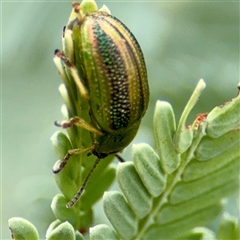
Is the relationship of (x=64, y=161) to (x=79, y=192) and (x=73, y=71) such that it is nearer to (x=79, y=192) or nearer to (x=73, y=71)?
(x=79, y=192)

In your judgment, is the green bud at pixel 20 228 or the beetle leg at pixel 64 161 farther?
the beetle leg at pixel 64 161

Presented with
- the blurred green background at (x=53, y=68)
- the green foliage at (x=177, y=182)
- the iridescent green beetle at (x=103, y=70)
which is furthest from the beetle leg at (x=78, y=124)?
the blurred green background at (x=53, y=68)

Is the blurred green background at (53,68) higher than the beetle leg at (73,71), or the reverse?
the blurred green background at (53,68)

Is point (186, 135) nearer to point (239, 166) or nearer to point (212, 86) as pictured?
point (239, 166)

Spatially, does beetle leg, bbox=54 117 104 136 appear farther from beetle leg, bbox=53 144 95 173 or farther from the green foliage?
the green foliage

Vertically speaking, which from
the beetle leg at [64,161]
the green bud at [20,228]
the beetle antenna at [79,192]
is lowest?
the green bud at [20,228]

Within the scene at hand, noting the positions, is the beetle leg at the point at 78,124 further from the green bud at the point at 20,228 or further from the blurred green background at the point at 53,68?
the blurred green background at the point at 53,68

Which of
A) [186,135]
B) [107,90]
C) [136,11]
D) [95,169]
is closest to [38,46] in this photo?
[136,11]
